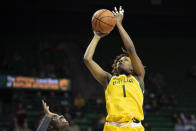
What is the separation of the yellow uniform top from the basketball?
2.00 feet

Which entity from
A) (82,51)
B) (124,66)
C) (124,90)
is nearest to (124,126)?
(124,90)

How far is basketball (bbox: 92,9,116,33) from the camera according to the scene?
144 inches

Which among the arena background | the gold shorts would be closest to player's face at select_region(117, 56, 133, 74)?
the gold shorts

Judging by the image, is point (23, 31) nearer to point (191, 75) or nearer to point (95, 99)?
point (95, 99)

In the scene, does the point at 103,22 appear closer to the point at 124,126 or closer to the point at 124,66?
the point at 124,66

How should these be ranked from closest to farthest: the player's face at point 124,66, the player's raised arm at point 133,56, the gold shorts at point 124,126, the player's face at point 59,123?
the player's face at point 59,123 < the gold shorts at point 124,126 < the player's raised arm at point 133,56 < the player's face at point 124,66

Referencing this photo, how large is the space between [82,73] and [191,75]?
22.7ft

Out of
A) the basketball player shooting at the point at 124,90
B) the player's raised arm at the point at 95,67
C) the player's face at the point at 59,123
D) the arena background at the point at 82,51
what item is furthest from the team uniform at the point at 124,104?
the arena background at the point at 82,51

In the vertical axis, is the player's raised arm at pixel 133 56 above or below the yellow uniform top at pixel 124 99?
above

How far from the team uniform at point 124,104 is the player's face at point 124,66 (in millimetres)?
74

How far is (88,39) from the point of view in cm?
1953

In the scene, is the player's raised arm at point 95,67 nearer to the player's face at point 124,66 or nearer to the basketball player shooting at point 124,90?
the basketball player shooting at point 124,90

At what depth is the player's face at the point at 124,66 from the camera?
355cm

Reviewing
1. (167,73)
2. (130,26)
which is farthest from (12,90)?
(167,73)
